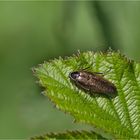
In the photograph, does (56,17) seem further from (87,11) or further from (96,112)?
(96,112)

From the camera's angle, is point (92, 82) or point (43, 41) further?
point (43, 41)

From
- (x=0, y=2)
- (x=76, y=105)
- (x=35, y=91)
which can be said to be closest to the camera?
(x=76, y=105)

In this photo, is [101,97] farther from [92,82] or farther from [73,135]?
[73,135]

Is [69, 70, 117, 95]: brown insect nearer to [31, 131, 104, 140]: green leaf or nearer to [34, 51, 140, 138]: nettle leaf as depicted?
[34, 51, 140, 138]: nettle leaf

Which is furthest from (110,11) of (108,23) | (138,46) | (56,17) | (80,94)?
(80,94)

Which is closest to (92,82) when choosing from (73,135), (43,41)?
(73,135)

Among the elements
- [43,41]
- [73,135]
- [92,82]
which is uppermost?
[43,41]

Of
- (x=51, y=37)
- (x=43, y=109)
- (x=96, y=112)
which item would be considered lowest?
(x=43, y=109)
